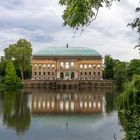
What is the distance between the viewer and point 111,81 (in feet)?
293

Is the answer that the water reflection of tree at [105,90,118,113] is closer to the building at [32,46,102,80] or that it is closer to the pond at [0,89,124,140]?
the pond at [0,89,124,140]

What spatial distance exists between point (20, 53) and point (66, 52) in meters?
16.3

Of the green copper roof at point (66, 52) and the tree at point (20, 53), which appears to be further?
the green copper roof at point (66, 52)

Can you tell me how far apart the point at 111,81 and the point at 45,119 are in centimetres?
5886

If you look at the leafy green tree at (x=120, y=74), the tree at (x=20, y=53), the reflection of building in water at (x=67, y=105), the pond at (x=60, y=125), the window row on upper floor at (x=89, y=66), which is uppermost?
the tree at (x=20, y=53)

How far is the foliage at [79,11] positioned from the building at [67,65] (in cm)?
8901

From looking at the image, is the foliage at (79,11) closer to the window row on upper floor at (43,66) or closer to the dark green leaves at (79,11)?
the dark green leaves at (79,11)

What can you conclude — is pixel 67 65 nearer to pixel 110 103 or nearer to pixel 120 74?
pixel 120 74

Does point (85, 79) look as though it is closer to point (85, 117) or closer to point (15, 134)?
point (85, 117)

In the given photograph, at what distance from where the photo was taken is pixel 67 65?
327 ft

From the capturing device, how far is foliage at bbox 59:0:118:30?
28.0 ft

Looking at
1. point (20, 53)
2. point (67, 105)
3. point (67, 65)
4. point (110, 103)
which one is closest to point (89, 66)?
point (67, 65)

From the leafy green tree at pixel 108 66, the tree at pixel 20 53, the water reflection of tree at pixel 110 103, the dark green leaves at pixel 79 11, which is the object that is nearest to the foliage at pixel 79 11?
the dark green leaves at pixel 79 11

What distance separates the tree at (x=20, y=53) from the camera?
87.8 metres
